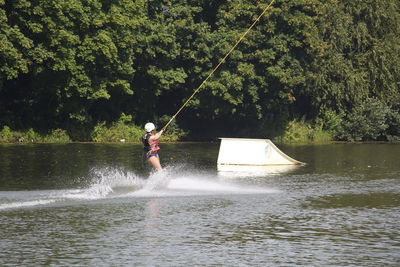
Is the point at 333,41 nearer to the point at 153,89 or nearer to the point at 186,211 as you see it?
the point at 153,89

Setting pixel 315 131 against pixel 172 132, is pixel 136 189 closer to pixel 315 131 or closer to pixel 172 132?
pixel 172 132

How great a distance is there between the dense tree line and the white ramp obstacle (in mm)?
16137

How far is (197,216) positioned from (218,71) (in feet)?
122

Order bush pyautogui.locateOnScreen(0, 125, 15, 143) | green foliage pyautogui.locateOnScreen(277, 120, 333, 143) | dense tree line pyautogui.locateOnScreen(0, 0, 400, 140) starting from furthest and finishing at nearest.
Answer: green foliage pyautogui.locateOnScreen(277, 120, 333, 143)
dense tree line pyautogui.locateOnScreen(0, 0, 400, 140)
bush pyautogui.locateOnScreen(0, 125, 15, 143)

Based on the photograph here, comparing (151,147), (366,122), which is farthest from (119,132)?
(151,147)

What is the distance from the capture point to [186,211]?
1902cm

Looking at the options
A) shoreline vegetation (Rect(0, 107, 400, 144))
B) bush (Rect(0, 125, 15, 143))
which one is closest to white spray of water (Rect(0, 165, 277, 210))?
bush (Rect(0, 125, 15, 143))

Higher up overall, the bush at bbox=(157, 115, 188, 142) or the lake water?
the bush at bbox=(157, 115, 188, 142)

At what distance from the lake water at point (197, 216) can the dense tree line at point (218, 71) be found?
1708cm

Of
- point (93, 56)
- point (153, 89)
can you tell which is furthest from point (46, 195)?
point (153, 89)

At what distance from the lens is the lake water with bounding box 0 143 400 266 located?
1405cm

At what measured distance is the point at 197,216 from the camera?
59.9 feet

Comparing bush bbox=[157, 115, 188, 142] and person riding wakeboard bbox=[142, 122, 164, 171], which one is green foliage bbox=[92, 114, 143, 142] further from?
person riding wakeboard bbox=[142, 122, 164, 171]

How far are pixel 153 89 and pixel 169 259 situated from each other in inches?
1640
